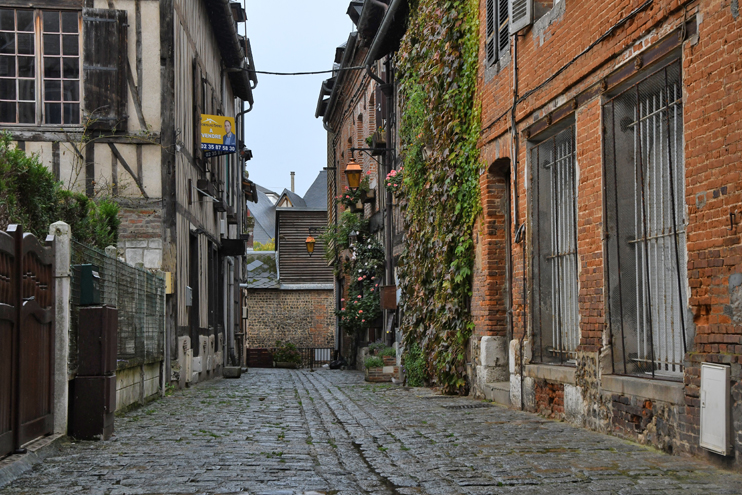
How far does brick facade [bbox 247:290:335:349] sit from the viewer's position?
35031mm

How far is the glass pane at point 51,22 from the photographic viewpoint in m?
12.5

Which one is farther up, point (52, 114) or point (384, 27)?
point (384, 27)

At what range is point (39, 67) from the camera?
12406 millimetres

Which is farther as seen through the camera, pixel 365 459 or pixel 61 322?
pixel 61 322

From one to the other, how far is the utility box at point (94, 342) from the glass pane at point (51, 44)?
6.78 meters

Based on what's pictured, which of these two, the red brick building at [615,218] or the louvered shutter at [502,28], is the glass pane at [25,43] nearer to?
the red brick building at [615,218]

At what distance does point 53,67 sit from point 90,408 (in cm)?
728

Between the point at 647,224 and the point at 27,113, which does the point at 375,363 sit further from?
the point at 647,224

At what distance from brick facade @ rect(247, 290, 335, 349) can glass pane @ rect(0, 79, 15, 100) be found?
23248 mm

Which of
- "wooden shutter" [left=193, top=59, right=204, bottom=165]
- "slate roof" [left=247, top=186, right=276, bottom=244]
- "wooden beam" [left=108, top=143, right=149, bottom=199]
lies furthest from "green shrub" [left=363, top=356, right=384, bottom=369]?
"slate roof" [left=247, top=186, right=276, bottom=244]

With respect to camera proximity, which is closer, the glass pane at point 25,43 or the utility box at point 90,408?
the utility box at point 90,408

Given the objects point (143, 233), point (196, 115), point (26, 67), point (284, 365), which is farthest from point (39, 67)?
point (284, 365)

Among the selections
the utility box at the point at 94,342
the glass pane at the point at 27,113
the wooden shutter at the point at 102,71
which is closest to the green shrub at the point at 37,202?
the utility box at the point at 94,342

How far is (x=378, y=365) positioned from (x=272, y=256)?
2580cm
